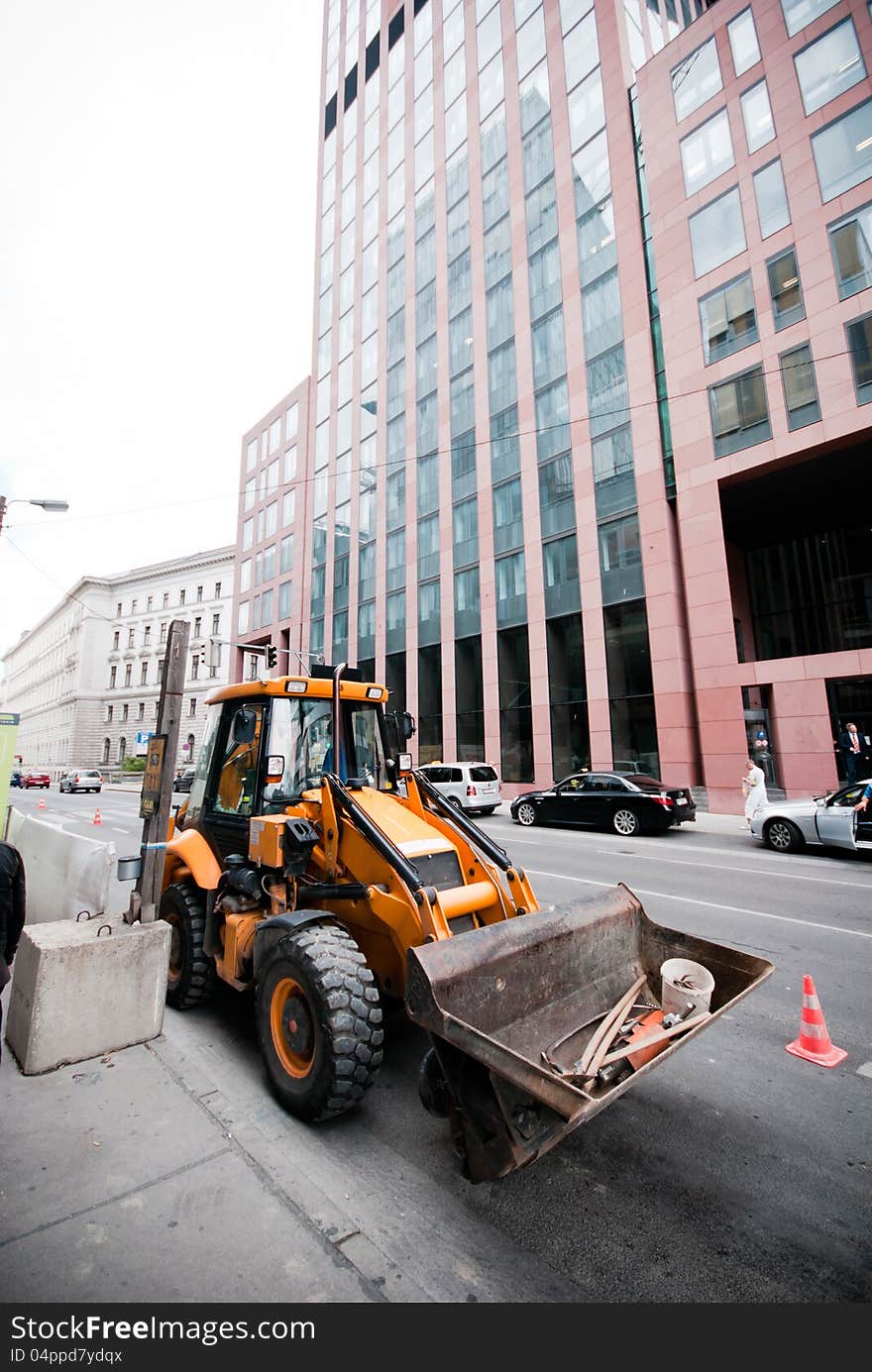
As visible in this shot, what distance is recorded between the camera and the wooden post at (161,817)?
437cm

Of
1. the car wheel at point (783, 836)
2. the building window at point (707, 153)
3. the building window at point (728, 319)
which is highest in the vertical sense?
the building window at point (707, 153)

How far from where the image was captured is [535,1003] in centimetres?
315

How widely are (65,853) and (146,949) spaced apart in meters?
3.56

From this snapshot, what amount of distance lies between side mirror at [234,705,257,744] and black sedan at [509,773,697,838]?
1204 cm

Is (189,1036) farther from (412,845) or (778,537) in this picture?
(778,537)

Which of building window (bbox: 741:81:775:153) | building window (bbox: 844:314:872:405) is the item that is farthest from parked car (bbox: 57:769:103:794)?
building window (bbox: 741:81:775:153)

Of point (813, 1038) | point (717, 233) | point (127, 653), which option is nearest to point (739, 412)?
point (717, 233)

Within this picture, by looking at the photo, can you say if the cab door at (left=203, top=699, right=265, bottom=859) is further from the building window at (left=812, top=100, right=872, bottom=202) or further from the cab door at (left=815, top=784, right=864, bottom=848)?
the building window at (left=812, top=100, right=872, bottom=202)

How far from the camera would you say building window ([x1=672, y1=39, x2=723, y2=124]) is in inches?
795

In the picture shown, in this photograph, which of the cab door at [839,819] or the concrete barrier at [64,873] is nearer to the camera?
the concrete barrier at [64,873]

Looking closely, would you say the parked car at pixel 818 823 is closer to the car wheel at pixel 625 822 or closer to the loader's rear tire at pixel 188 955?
the car wheel at pixel 625 822

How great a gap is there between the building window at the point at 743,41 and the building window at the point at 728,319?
7.74 m

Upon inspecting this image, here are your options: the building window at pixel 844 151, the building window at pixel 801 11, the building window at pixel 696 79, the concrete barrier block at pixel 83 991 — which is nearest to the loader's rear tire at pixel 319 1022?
the concrete barrier block at pixel 83 991

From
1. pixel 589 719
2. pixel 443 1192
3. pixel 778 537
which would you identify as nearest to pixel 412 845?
pixel 443 1192
